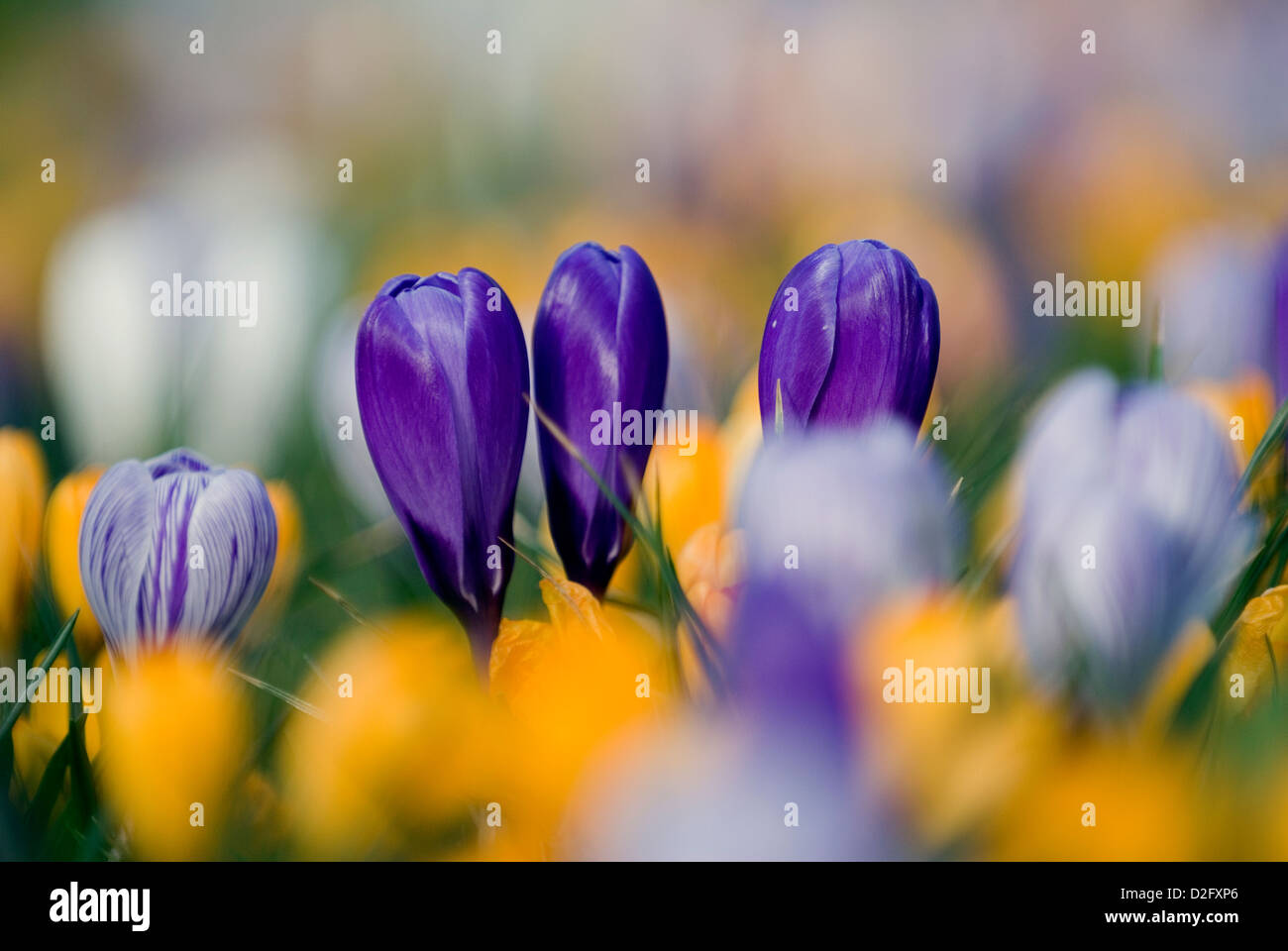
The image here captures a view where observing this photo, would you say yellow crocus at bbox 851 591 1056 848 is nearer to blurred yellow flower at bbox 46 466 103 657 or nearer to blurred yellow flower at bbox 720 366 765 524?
blurred yellow flower at bbox 720 366 765 524

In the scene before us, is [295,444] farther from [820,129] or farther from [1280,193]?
[1280,193]

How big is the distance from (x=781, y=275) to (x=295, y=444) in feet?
0.63

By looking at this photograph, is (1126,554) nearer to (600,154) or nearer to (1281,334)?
(1281,334)

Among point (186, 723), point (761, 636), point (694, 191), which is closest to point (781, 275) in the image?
point (694, 191)

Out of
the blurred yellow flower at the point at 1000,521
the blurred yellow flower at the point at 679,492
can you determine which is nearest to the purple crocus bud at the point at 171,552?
the blurred yellow flower at the point at 679,492

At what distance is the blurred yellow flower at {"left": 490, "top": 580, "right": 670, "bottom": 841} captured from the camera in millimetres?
349

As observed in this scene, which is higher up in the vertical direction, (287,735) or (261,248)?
(261,248)

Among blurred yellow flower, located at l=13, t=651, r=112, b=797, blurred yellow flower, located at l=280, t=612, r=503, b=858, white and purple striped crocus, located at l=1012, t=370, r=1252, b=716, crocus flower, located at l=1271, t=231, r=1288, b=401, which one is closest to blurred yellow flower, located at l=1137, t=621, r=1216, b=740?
white and purple striped crocus, located at l=1012, t=370, r=1252, b=716

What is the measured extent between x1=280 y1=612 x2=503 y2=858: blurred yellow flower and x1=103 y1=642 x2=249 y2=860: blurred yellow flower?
0.07 ft

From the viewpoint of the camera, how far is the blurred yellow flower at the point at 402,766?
35 cm

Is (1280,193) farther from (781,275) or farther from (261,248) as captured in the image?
(261,248)

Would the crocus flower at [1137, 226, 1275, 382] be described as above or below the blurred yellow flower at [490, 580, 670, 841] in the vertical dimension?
above
